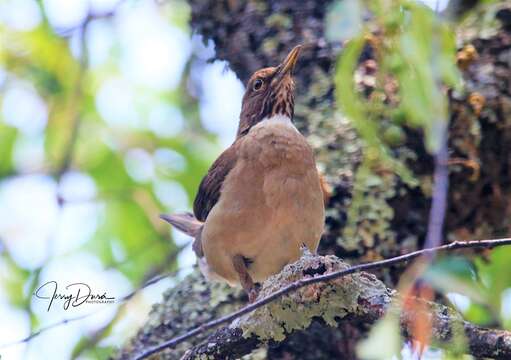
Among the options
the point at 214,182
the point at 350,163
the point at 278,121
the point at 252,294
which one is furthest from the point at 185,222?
the point at 350,163

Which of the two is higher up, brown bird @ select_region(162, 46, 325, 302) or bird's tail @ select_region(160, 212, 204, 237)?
brown bird @ select_region(162, 46, 325, 302)

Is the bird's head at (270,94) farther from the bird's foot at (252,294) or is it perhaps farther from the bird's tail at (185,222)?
the bird's foot at (252,294)

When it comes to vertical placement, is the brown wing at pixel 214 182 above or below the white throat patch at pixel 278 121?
below

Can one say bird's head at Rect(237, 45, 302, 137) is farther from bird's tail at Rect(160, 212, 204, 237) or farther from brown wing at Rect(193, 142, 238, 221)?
bird's tail at Rect(160, 212, 204, 237)

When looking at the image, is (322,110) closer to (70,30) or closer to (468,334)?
(70,30)

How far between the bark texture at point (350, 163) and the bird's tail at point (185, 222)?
765 millimetres

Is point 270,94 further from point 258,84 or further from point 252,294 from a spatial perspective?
point 252,294

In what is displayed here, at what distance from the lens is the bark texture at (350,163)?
507 centimetres

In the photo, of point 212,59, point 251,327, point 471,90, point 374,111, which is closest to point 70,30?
point 212,59

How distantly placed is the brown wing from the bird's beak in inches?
22.4

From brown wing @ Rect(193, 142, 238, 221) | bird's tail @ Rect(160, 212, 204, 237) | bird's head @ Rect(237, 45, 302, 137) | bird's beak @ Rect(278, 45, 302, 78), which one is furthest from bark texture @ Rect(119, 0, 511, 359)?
bird's tail @ Rect(160, 212, 204, 237)

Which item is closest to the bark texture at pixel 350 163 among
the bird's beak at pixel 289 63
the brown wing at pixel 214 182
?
the bird's beak at pixel 289 63

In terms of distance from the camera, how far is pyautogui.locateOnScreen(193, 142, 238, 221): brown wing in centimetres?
533

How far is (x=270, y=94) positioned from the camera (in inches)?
228
